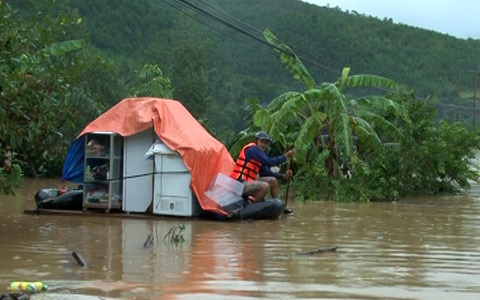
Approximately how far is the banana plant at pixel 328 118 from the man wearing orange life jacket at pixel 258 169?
5.83 meters

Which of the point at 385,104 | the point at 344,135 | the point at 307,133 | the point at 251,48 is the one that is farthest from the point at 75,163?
the point at 251,48

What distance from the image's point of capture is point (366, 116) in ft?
77.7

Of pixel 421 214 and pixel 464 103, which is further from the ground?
pixel 464 103

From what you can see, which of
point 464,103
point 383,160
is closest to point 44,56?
point 383,160

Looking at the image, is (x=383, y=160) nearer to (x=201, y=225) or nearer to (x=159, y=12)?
(x=201, y=225)

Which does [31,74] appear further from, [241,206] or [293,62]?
[293,62]

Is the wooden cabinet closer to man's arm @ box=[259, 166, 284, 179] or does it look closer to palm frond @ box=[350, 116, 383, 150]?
man's arm @ box=[259, 166, 284, 179]

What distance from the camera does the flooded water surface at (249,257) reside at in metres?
8.77

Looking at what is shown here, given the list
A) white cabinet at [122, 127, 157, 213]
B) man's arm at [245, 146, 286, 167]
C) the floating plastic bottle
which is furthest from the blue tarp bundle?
the floating plastic bottle

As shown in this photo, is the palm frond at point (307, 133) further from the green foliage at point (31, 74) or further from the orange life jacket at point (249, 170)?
the green foliage at point (31, 74)

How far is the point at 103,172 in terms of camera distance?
643 inches

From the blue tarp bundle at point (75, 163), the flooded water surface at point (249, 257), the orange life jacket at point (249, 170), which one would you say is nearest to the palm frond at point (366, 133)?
the flooded water surface at point (249, 257)

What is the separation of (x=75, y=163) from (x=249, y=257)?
6.94 m

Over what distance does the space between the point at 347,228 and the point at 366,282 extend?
230 inches
